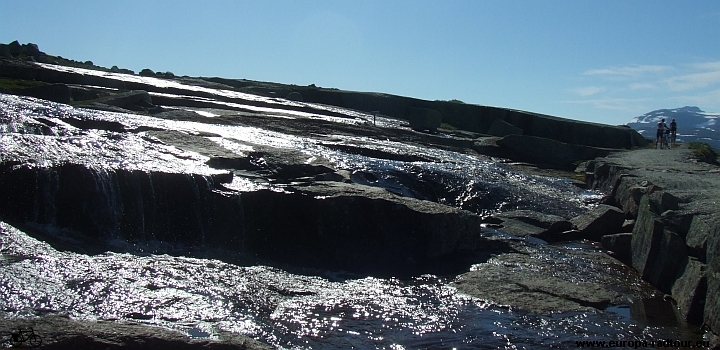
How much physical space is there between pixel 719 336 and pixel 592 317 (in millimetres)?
1996

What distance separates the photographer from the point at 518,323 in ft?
36.5

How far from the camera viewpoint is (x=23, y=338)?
25.0 feet

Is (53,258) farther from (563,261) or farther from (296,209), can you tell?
(563,261)

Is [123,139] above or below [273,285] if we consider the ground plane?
above

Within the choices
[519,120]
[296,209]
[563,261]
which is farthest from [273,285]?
[519,120]

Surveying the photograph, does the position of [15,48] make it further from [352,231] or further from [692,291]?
[692,291]

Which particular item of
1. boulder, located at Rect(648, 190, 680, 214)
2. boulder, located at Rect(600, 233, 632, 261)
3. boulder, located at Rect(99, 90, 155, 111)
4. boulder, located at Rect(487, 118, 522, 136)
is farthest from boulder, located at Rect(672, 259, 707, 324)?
boulder, located at Rect(487, 118, 522, 136)

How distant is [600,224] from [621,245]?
1.93 metres

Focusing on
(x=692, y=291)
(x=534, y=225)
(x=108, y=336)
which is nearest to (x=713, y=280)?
(x=692, y=291)

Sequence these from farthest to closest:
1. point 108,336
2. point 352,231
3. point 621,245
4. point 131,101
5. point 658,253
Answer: point 131,101, point 621,245, point 352,231, point 658,253, point 108,336

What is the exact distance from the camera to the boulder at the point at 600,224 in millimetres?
18453

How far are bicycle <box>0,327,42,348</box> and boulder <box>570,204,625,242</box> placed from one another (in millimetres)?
14470

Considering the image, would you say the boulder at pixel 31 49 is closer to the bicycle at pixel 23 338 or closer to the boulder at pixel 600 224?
the boulder at pixel 600 224

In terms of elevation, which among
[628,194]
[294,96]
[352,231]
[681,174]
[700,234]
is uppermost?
[294,96]
